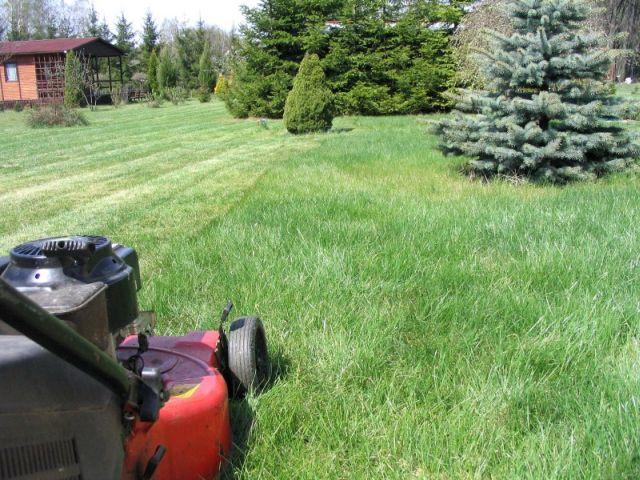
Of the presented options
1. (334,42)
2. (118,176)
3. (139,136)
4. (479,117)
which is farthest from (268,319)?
(334,42)

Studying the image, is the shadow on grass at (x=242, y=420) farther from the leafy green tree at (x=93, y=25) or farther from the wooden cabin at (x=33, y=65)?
the leafy green tree at (x=93, y=25)

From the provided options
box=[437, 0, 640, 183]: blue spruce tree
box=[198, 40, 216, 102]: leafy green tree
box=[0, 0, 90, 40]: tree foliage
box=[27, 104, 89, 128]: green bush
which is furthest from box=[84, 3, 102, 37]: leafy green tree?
box=[437, 0, 640, 183]: blue spruce tree

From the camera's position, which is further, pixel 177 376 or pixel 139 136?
pixel 139 136

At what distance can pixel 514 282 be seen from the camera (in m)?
3.28

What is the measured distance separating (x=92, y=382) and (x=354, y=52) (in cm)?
1876

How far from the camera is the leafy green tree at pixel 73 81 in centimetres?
2712

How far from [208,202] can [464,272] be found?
374 cm

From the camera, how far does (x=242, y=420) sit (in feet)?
7.08

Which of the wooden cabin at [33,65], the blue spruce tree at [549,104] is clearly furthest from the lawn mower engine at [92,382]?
the wooden cabin at [33,65]

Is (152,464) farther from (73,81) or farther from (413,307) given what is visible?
(73,81)

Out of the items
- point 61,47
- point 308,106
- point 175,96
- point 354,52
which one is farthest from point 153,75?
point 308,106

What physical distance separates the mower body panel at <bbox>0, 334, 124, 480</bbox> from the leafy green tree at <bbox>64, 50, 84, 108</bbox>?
2800 centimetres

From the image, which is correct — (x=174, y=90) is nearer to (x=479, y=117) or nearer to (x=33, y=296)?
(x=479, y=117)

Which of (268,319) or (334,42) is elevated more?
(334,42)
